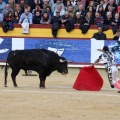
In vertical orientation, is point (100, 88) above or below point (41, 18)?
below

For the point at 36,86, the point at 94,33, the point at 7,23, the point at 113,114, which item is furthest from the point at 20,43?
the point at 113,114

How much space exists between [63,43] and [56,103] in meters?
8.53

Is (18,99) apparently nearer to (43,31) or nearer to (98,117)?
(98,117)

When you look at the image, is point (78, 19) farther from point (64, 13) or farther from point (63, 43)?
point (63, 43)

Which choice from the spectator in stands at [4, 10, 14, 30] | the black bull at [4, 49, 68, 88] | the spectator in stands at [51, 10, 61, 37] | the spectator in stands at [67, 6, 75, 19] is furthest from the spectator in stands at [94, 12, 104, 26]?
the black bull at [4, 49, 68, 88]

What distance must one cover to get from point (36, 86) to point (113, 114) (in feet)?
19.8

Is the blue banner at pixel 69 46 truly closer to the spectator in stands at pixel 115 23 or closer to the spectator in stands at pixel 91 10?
the spectator in stands at pixel 115 23

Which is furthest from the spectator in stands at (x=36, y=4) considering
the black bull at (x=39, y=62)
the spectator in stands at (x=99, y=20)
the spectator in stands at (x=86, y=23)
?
the black bull at (x=39, y=62)

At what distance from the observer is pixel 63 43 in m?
23.4

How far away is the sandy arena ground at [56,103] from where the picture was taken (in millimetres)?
12969

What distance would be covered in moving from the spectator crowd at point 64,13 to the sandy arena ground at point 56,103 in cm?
303

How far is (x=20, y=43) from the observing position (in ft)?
78.1

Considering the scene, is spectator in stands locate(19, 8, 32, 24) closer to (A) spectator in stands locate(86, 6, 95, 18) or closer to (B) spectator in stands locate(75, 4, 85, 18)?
(B) spectator in stands locate(75, 4, 85, 18)

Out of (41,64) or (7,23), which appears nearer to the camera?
(41,64)
